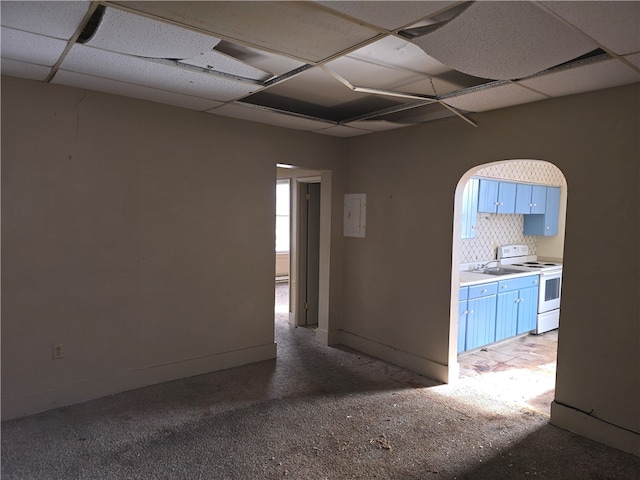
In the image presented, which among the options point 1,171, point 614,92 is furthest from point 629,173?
point 1,171

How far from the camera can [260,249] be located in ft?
14.2

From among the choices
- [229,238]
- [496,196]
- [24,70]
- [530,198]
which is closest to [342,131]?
[229,238]

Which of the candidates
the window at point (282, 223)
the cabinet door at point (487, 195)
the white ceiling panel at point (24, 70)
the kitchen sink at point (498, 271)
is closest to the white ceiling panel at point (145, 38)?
the white ceiling panel at point (24, 70)

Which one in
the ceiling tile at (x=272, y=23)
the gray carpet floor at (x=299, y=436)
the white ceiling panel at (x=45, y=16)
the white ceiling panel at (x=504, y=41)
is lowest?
the gray carpet floor at (x=299, y=436)

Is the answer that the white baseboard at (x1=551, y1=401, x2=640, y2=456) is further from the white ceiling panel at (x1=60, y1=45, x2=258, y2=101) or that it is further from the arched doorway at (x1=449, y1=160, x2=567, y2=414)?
the white ceiling panel at (x1=60, y1=45, x2=258, y2=101)

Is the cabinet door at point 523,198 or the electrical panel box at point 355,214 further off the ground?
the cabinet door at point 523,198

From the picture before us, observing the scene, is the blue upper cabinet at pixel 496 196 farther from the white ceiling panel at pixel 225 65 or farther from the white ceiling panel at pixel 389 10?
the white ceiling panel at pixel 389 10

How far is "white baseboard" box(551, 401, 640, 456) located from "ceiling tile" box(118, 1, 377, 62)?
9.54 ft

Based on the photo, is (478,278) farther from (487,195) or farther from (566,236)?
(566,236)

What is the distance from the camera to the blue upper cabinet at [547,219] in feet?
21.0

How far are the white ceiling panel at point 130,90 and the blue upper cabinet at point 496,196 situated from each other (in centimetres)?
335

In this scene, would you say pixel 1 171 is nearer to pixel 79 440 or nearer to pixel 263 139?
pixel 79 440

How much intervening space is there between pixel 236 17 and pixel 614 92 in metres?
2.48

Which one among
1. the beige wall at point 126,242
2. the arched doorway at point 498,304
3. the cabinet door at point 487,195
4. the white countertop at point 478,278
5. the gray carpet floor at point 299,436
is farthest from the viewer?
the cabinet door at point 487,195
